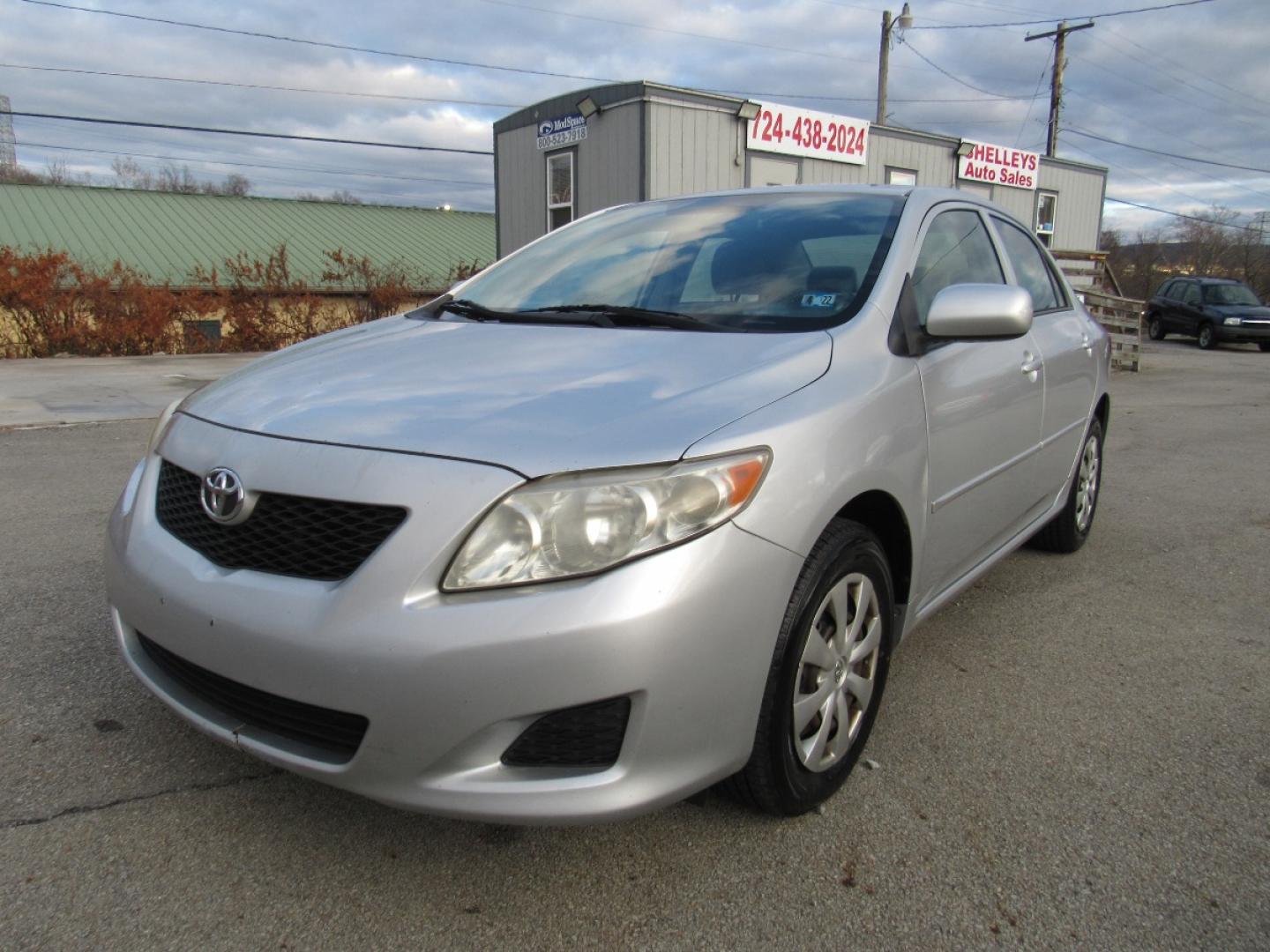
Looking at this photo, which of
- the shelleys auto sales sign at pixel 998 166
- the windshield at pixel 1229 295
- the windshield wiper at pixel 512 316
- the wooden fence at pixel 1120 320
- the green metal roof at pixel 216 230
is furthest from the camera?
the green metal roof at pixel 216 230

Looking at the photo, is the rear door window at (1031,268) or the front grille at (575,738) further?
the rear door window at (1031,268)

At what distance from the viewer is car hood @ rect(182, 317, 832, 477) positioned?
1.84 m

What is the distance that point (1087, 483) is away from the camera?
176 inches

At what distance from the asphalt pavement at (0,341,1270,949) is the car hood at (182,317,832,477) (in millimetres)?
936

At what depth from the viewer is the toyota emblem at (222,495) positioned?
1939mm

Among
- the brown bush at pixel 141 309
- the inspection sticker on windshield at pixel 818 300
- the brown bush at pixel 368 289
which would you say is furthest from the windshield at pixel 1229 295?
the inspection sticker on windshield at pixel 818 300

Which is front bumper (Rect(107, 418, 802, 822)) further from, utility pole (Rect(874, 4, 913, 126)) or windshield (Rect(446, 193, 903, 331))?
utility pole (Rect(874, 4, 913, 126))

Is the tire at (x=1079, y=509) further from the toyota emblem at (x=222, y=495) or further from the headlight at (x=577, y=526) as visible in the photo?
the toyota emblem at (x=222, y=495)

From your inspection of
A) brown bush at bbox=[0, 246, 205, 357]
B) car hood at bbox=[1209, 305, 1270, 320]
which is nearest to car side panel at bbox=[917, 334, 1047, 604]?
brown bush at bbox=[0, 246, 205, 357]

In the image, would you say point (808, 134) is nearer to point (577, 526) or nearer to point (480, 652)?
point (577, 526)

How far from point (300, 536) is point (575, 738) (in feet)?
2.26

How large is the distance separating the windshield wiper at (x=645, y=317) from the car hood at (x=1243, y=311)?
23526 millimetres

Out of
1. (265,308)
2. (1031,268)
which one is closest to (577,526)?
(1031,268)

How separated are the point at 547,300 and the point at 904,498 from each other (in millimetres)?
1351
